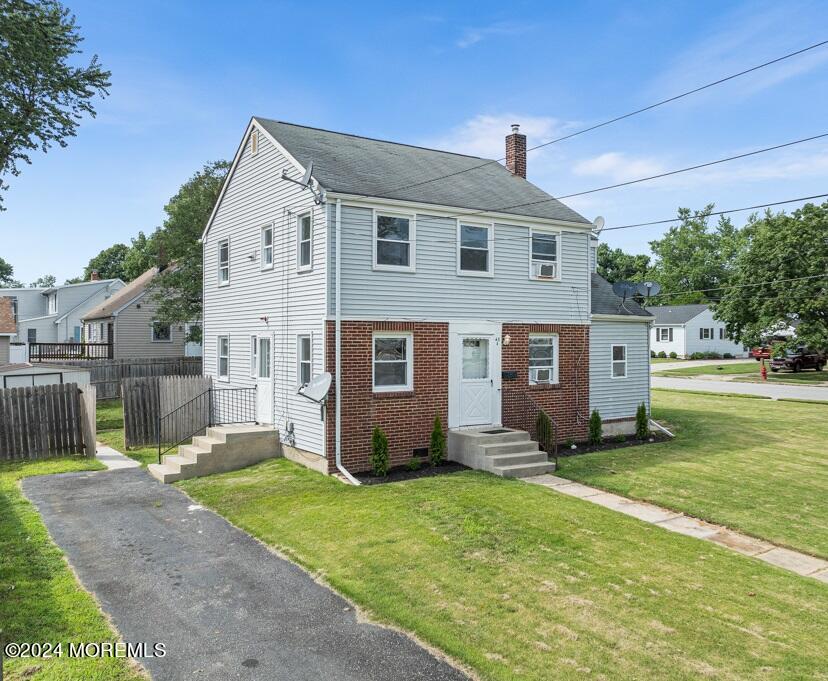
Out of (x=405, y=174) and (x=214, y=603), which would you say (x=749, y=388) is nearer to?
(x=405, y=174)

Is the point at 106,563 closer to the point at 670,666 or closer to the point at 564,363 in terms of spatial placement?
the point at 670,666

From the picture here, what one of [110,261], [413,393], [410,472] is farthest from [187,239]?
[110,261]

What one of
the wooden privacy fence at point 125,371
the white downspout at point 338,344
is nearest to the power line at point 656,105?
the white downspout at point 338,344

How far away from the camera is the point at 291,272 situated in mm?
14219

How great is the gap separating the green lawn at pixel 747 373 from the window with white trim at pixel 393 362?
101 ft

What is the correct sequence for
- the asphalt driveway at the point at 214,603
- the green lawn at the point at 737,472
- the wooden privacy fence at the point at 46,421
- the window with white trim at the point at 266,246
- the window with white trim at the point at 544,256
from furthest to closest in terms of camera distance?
1. the window with white trim at the point at 544,256
2. the window with white trim at the point at 266,246
3. the wooden privacy fence at the point at 46,421
4. the green lawn at the point at 737,472
5. the asphalt driveway at the point at 214,603

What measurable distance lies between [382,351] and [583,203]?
696 centimetres

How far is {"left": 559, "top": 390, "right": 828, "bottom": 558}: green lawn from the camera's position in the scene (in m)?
10.1

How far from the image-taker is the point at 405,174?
1504 cm

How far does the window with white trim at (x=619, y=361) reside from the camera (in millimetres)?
18047

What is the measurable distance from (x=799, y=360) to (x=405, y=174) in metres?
37.3

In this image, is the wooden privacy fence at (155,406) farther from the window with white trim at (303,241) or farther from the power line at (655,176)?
the power line at (655,176)

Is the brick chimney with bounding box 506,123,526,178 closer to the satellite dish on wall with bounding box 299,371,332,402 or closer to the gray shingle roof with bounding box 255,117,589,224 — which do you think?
the gray shingle roof with bounding box 255,117,589,224

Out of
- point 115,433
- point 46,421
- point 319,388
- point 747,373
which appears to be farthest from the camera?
point 747,373
